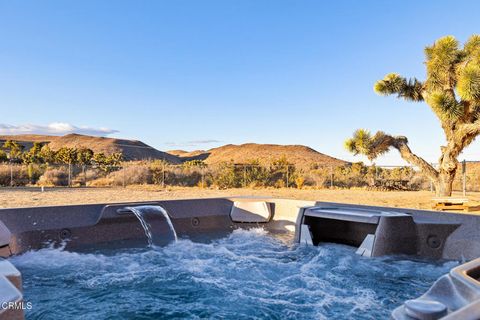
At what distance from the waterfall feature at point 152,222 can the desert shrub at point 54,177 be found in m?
13.0

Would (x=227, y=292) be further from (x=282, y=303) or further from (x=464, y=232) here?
(x=464, y=232)

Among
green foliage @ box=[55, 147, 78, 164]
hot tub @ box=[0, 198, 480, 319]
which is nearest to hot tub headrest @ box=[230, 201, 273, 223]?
hot tub @ box=[0, 198, 480, 319]

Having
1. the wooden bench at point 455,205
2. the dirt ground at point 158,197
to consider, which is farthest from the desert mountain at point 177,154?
the wooden bench at point 455,205

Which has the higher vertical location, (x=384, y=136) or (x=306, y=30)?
(x=306, y=30)

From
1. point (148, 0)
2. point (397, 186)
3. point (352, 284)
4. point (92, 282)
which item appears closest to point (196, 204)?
point (92, 282)

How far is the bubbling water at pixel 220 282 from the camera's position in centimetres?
244

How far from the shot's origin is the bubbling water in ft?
8.01

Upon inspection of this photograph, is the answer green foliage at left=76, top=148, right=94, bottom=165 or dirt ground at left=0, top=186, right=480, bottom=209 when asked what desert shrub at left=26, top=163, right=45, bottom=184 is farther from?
green foliage at left=76, top=148, right=94, bottom=165

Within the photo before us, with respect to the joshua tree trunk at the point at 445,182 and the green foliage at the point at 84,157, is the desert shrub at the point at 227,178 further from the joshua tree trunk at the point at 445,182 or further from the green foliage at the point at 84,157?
the green foliage at the point at 84,157

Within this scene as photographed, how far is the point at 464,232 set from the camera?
12.3 ft

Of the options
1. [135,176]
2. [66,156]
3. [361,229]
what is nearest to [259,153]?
[66,156]

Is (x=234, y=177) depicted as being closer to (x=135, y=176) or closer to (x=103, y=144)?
(x=135, y=176)

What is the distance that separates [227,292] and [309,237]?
6.17 feet

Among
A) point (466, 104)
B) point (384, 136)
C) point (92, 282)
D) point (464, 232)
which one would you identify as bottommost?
point (92, 282)
